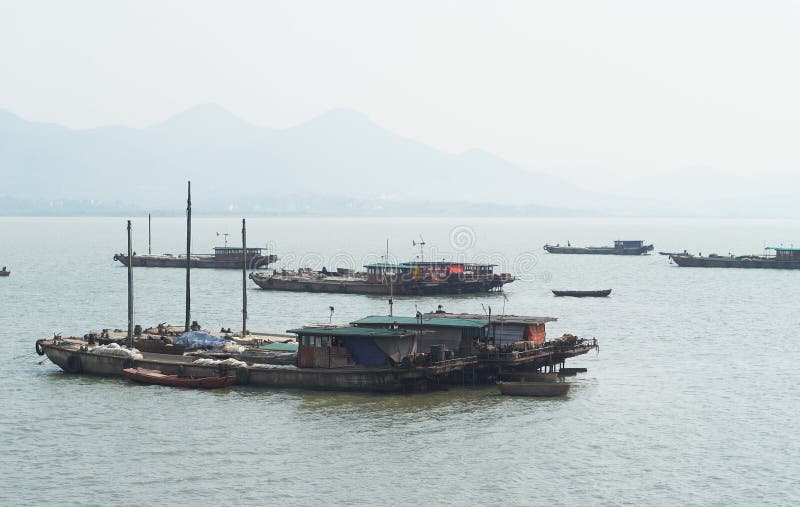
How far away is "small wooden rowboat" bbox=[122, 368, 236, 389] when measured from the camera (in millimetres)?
61469

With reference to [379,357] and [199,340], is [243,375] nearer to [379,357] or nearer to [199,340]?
[199,340]

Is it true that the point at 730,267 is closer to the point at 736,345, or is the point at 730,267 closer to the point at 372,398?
the point at 736,345

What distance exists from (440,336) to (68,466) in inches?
998

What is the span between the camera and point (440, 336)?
6456 cm

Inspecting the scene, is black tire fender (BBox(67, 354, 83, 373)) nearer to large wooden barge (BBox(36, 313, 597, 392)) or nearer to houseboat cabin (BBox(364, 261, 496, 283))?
large wooden barge (BBox(36, 313, 597, 392))

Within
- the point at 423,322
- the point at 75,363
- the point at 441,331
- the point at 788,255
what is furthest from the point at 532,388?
the point at 788,255

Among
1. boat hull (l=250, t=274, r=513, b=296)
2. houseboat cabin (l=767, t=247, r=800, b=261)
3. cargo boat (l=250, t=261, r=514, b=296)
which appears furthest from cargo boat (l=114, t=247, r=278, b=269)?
houseboat cabin (l=767, t=247, r=800, b=261)

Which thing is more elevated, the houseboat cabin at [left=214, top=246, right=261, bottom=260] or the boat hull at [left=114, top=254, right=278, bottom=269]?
the houseboat cabin at [left=214, top=246, right=261, bottom=260]

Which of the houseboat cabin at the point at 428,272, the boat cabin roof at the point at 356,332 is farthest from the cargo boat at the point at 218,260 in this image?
the boat cabin roof at the point at 356,332

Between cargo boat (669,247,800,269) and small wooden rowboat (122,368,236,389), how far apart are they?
462ft

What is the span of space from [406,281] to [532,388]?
67.9m

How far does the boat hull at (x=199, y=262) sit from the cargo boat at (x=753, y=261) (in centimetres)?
7915

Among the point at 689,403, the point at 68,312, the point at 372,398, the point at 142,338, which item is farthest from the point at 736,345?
the point at 68,312

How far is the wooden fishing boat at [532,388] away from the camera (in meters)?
61.0
